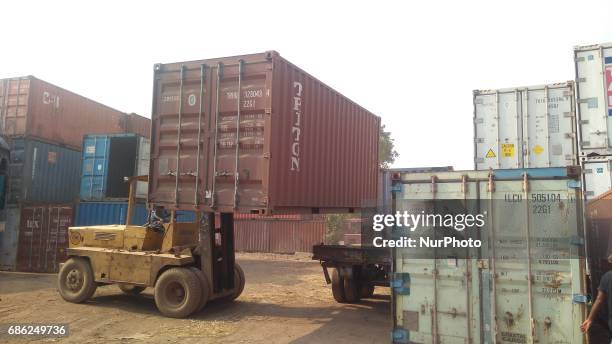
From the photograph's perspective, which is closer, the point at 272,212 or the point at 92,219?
the point at 272,212

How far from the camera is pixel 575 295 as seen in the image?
4887mm

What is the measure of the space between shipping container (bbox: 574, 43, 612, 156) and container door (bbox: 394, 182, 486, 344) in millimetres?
3541

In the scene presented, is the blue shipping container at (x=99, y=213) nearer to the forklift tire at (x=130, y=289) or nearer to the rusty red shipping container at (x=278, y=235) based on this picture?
the forklift tire at (x=130, y=289)

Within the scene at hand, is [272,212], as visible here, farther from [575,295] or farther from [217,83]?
[575,295]

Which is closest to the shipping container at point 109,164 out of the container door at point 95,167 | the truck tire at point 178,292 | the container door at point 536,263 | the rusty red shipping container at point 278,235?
the container door at point 95,167

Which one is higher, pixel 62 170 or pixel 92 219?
pixel 62 170

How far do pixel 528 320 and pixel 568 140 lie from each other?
4.63 metres

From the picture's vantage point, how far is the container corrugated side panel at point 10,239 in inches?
571

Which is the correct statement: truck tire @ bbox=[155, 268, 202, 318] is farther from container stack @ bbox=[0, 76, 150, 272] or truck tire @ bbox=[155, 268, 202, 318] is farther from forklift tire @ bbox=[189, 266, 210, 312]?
container stack @ bbox=[0, 76, 150, 272]

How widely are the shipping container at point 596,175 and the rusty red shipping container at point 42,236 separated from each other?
47.4 ft

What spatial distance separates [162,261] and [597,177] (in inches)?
320

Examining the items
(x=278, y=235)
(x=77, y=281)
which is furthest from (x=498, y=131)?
(x=278, y=235)

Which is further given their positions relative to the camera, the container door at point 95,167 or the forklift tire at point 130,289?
the container door at point 95,167

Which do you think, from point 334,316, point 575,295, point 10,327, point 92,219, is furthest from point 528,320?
point 92,219
